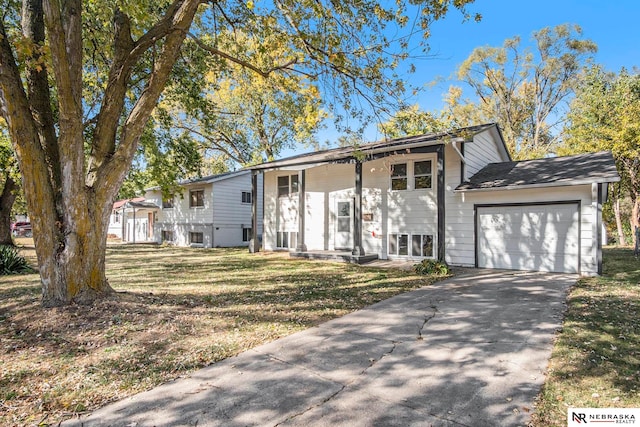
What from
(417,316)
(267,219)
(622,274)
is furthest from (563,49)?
(417,316)

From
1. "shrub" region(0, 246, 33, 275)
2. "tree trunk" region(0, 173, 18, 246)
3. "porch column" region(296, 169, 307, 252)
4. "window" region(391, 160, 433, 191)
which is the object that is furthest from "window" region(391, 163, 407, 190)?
"tree trunk" region(0, 173, 18, 246)

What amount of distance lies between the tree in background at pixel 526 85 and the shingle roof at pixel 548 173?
1439 centimetres

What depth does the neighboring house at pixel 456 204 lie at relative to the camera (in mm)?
9703

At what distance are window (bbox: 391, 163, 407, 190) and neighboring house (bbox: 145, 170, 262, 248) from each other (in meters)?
9.77

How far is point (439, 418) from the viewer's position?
9.11ft

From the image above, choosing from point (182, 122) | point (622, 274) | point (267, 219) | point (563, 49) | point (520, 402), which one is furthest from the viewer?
point (563, 49)

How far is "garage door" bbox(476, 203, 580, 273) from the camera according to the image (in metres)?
9.80

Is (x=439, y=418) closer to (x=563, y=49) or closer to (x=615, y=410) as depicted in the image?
(x=615, y=410)

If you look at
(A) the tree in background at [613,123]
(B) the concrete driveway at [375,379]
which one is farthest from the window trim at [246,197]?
(A) the tree in background at [613,123]

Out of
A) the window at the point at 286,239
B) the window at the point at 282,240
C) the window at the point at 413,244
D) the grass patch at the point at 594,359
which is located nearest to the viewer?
the grass patch at the point at 594,359

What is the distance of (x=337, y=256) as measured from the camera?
1316 cm

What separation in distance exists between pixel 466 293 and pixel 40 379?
719 cm

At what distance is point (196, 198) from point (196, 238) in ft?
8.53

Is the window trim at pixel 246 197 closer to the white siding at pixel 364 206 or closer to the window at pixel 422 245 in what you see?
the white siding at pixel 364 206
